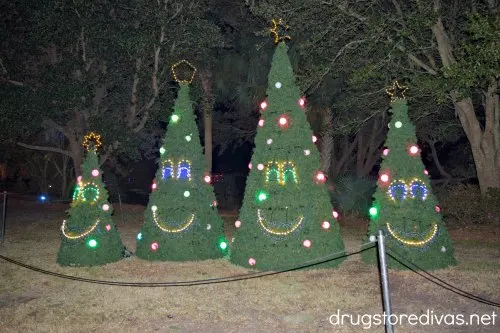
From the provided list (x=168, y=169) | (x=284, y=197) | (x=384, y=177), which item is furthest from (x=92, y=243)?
(x=384, y=177)

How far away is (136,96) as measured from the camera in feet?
68.0

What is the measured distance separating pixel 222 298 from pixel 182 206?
342 cm

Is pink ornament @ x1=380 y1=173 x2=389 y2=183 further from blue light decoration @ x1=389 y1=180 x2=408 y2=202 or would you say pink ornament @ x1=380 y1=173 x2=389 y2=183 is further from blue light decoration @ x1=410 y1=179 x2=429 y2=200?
blue light decoration @ x1=410 y1=179 x2=429 y2=200

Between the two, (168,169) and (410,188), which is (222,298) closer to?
(168,169)

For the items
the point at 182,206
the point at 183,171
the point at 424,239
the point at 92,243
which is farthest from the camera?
the point at 183,171

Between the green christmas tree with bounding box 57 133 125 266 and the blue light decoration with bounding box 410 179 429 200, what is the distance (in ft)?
21.2

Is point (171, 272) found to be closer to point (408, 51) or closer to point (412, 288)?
point (412, 288)

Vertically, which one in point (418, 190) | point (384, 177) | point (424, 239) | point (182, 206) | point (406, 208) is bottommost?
point (424, 239)

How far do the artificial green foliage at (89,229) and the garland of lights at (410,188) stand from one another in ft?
20.1

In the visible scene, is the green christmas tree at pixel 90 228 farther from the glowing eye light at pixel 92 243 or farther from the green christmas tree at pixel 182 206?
Result: the green christmas tree at pixel 182 206

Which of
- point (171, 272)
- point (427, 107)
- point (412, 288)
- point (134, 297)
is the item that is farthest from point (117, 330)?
point (427, 107)

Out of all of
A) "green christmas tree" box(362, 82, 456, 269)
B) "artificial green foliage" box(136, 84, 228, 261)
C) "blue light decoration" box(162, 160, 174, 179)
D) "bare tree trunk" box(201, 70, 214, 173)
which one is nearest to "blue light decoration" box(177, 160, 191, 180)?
"artificial green foliage" box(136, 84, 228, 261)

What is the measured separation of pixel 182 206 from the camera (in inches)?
428

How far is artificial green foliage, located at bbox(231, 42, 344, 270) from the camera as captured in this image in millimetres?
9719
